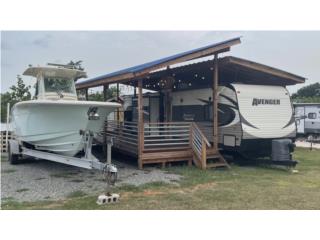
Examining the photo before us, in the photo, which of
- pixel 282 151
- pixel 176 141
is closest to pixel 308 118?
pixel 282 151

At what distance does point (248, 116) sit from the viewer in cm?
1020

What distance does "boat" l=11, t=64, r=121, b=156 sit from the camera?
26.3ft

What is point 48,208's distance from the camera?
562 cm

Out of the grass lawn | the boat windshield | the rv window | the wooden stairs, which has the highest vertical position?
the boat windshield

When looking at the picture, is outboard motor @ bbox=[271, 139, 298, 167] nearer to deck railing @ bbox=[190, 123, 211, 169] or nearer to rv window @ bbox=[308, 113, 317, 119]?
deck railing @ bbox=[190, 123, 211, 169]

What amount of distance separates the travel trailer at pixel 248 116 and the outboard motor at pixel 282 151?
433mm

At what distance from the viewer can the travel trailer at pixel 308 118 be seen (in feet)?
64.2

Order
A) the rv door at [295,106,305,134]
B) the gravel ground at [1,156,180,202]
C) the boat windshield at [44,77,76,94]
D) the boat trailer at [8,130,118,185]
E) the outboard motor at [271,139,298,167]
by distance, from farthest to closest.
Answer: the rv door at [295,106,305,134]
the outboard motor at [271,139,298,167]
the boat windshield at [44,77,76,94]
the gravel ground at [1,156,180,202]
the boat trailer at [8,130,118,185]

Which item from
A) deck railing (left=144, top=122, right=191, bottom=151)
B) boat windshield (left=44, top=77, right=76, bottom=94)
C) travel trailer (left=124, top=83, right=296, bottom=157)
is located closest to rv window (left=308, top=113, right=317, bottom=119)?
travel trailer (left=124, top=83, right=296, bottom=157)

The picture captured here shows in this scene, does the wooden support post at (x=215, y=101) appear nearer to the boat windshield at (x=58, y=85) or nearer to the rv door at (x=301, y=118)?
the boat windshield at (x=58, y=85)

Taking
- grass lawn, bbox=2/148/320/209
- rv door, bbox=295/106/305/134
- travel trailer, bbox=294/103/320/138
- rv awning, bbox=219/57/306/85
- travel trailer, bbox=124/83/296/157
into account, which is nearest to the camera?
grass lawn, bbox=2/148/320/209

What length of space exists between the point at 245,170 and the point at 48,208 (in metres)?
5.96

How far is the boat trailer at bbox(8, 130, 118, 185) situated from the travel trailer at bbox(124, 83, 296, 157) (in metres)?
4.37

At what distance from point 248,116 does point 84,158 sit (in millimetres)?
5058
